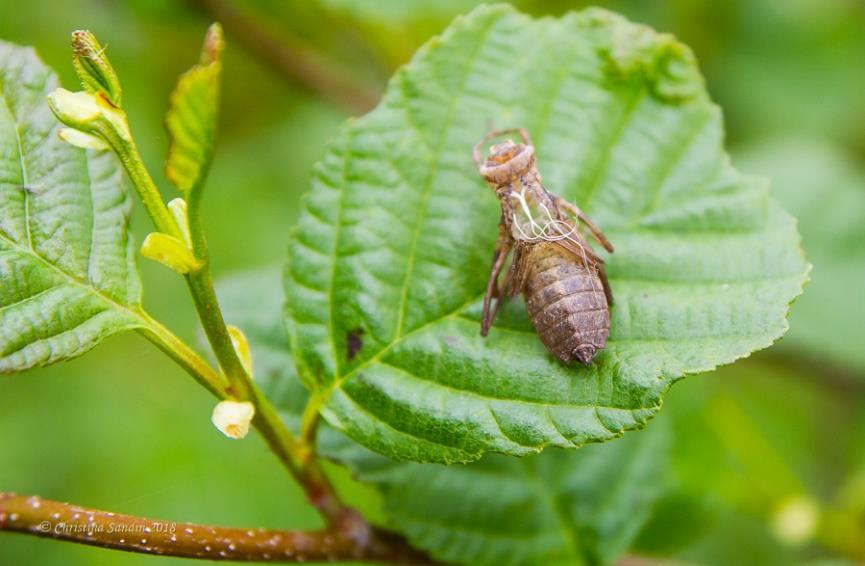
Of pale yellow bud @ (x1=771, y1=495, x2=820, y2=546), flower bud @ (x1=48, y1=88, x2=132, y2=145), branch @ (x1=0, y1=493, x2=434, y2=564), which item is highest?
flower bud @ (x1=48, y1=88, x2=132, y2=145)

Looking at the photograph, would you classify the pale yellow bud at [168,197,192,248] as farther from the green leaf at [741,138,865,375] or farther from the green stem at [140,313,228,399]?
the green leaf at [741,138,865,375]

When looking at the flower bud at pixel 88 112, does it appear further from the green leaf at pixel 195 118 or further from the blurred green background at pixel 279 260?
the blurred green background at pixel 279 260

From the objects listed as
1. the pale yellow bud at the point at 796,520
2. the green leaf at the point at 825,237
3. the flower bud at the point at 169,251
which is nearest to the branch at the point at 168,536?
the flower bud at the point at 169,251

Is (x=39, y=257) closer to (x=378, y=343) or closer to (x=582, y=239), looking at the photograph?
(x=378, y=343)

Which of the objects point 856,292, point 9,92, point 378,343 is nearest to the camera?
point 9,92

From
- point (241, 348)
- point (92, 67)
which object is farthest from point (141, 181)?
point (241, 348)

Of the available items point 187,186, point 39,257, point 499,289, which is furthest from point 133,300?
point 499,289

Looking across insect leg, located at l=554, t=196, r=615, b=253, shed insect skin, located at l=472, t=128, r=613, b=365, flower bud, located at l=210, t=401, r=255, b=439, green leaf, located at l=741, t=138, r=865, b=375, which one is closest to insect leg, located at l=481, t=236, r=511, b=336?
shed insect skin, located at l=472, t=128, r=613, b=365
